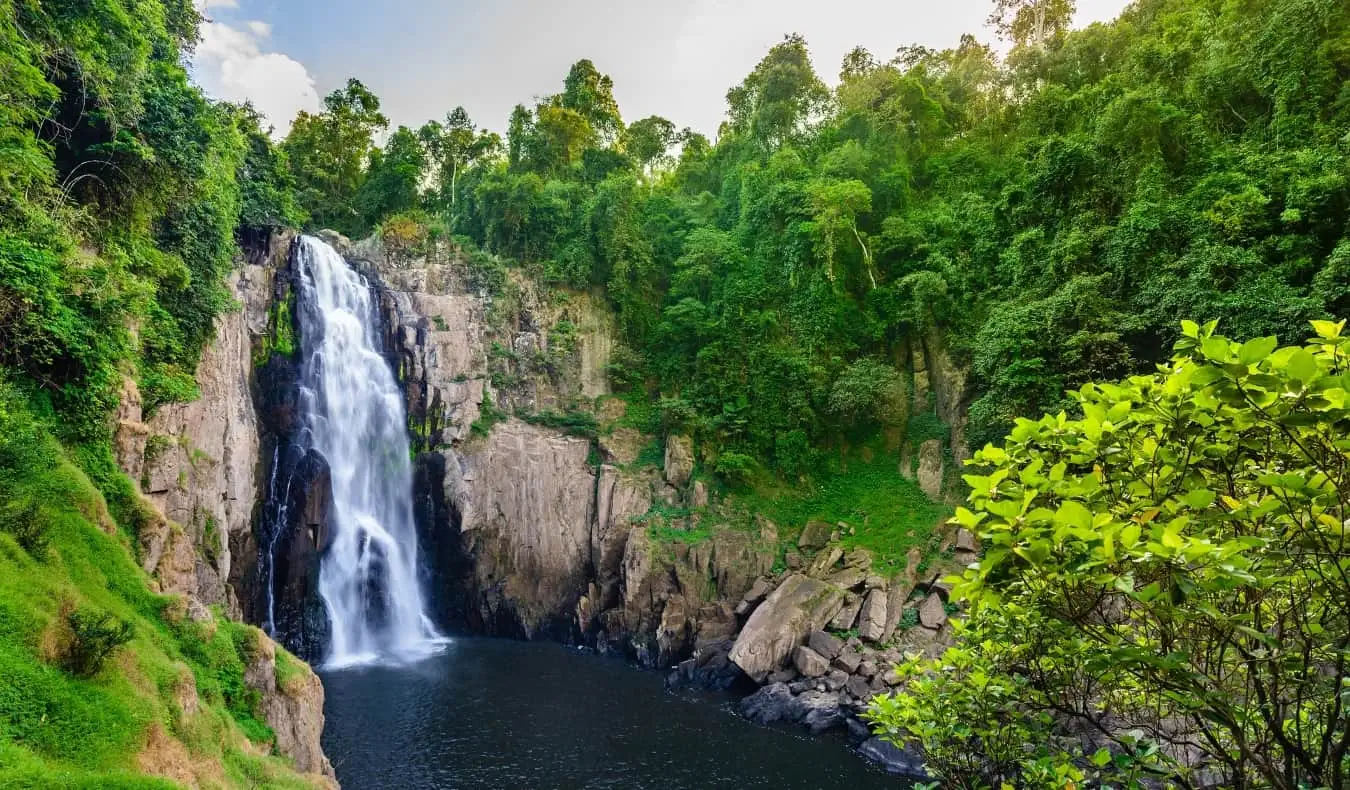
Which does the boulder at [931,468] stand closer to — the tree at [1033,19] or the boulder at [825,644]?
the boulder at [825,644]

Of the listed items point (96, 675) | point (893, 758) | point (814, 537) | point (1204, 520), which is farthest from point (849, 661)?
point (1204, 520)

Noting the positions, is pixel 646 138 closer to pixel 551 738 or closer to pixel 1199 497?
pixel 551 738

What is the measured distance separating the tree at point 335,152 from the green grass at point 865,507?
25.7 metres

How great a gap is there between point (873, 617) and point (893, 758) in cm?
474

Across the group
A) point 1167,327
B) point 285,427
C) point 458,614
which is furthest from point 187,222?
point 1167,327

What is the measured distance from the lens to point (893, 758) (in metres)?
14.7

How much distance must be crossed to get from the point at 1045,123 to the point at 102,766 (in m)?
31.5

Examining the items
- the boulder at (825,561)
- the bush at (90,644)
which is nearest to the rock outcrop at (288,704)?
the bush at (90,644)

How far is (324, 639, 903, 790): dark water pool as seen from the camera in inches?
552

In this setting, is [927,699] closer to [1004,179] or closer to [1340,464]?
[1340,464]

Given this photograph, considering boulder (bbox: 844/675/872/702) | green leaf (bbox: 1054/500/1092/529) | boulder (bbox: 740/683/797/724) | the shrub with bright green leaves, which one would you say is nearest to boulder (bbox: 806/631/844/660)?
boulder (bbox: 844/675/872/702)

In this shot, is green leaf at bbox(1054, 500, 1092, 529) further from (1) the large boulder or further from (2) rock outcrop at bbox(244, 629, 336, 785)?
(1) the large boulder

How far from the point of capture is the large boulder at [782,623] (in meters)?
18.8

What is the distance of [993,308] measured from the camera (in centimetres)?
2097
